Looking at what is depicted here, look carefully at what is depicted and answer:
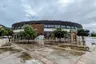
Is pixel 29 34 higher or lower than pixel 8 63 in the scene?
higher

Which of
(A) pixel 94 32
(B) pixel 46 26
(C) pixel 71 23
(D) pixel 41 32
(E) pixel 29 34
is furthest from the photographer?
(A) pixel 94 32

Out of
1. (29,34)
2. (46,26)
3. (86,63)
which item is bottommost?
(86,63)

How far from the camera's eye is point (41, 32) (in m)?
50.5

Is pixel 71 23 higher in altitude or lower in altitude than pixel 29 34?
higher

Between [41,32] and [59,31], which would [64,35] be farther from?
[41,32]

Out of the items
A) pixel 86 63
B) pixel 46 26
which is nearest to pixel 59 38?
pixel 46 26

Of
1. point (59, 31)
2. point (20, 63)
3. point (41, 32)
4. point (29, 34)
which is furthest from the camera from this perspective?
point (41, 32)

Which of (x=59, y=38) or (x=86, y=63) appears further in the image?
(x=59, y=38)

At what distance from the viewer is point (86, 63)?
8.68 m

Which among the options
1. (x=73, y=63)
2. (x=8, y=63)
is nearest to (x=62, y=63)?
(x=73, y=63)

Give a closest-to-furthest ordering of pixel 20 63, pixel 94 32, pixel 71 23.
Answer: pixel 20 63 < pixel 71 23 < pixel 94 32

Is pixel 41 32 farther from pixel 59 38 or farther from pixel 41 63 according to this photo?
pixel 41 63

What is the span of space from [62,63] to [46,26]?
55523 millimetres

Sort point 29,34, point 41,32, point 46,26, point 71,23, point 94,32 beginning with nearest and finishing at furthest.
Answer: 1. point 29,34
2. point 41,32
3. point 46,26
4. point 71,23
5. point 94,32
